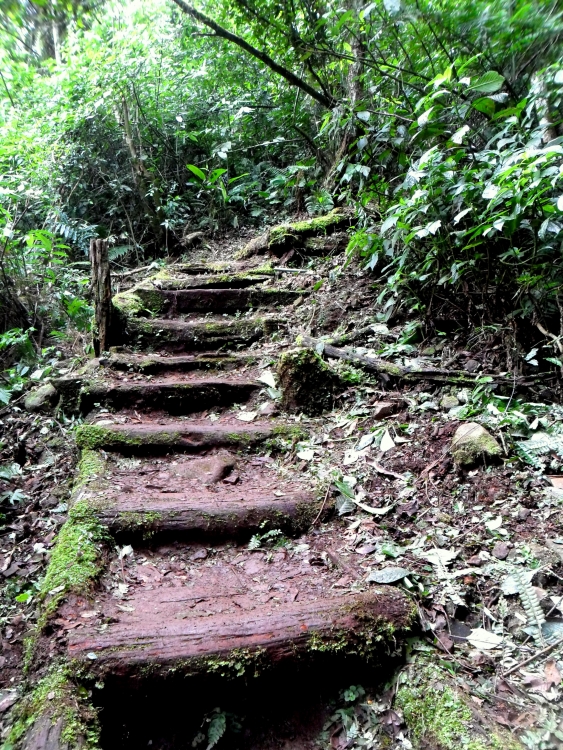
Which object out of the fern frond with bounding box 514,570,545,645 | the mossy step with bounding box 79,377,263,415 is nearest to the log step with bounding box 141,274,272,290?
the mossy step with bounding box 79,377,263,415

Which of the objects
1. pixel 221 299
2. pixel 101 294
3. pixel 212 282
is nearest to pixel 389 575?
pixel 101 294

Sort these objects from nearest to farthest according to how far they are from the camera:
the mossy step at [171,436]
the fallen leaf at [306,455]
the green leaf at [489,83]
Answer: the green leaf at [489,83], the fallen leaf at [306,455], the mossy step at [171,436]

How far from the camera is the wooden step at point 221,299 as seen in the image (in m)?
5.22

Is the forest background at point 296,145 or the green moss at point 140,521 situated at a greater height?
the forest background at point 296,145

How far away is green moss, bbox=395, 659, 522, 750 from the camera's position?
4.43ft

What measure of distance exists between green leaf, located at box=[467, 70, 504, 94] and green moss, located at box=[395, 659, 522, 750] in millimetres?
2996

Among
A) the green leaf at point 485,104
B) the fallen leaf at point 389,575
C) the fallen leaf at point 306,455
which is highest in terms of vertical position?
the green leaf at point 485,104

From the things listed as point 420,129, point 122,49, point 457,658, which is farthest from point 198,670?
point 122,49

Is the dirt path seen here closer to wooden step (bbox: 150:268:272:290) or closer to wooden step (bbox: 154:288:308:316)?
wooden step (bbox: 154:288:308:316)

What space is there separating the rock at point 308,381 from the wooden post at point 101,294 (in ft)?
6.19

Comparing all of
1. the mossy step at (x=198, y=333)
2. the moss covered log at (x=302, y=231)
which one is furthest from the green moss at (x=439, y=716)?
the moss covered log at (x=302, y=231)

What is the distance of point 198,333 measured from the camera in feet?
15.4

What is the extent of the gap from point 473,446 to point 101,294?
3408mm

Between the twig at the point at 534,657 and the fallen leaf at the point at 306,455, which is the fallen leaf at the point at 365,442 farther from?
the twig at the point at 534,657
